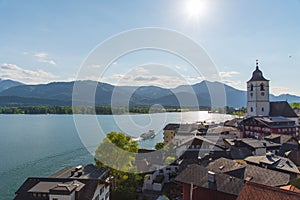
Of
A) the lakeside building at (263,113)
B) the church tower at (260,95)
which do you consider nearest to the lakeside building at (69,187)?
the lakeside building at (263,113)

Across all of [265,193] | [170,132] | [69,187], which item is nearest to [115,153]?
[69,187]

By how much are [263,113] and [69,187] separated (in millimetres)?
20558

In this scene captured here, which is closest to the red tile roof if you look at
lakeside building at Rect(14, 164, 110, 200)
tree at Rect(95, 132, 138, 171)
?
lakeside building at Rect(14, 164, 110, 200)

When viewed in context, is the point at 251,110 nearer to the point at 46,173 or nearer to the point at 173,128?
the point at 173,128

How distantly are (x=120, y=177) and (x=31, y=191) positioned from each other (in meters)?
3.92

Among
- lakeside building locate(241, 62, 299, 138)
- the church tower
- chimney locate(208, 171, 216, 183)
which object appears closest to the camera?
chimney locate(208, 171, 216, 183)

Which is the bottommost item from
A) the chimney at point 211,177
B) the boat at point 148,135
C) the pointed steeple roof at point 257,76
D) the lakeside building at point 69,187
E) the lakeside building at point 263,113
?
the boat at point 148,135

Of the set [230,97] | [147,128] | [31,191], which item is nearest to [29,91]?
[230,97]

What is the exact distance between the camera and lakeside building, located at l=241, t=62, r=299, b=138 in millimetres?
19016

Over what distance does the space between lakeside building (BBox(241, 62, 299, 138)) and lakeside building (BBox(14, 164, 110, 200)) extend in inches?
569

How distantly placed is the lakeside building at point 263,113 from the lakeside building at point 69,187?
14.5 m

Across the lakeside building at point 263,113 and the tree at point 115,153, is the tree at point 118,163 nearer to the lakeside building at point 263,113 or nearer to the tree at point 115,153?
the tree at point 115,153

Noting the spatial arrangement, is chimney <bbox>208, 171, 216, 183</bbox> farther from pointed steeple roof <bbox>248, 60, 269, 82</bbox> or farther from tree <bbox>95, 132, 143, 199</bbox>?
pointed steeple roof <bbox>248, 60, 269, 82</bbox>

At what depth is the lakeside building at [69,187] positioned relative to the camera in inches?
276
